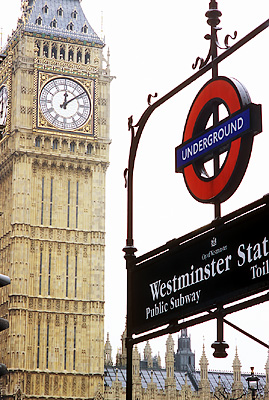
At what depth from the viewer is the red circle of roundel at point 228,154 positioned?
7531 mm

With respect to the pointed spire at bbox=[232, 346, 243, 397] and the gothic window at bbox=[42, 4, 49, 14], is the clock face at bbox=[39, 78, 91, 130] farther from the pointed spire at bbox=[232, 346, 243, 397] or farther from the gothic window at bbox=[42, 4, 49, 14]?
the pointed spire at bbox=[232, 346, 243, 397]

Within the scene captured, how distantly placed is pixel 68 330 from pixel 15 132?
44.1 ft

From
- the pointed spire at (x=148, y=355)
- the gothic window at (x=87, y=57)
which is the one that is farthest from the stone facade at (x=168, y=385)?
the gothic window at (x=87, y=57)

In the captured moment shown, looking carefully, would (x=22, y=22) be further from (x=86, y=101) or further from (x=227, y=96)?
(x=227, y=96)

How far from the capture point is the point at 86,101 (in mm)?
63750

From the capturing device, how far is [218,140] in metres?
7.81

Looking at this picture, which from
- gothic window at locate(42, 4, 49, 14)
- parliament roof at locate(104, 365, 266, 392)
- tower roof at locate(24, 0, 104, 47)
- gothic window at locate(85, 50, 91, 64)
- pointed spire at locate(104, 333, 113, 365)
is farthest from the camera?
pointed spire at locate(104, 333, 113, 365)

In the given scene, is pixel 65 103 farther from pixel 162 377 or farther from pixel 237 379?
pixel 162 377

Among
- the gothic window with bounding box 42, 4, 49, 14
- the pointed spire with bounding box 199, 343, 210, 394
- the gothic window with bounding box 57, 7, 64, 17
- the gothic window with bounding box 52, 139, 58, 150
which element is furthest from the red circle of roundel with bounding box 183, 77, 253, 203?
the pointed spire with bounding box 199, 343, 210, 394

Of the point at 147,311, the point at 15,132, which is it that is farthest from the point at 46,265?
the point at 147,311

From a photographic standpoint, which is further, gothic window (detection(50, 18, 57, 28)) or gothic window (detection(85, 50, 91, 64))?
gothic window (detection(50, 18, 57, 28))

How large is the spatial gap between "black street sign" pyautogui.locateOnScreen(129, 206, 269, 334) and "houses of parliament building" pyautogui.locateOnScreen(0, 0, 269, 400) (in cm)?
5125

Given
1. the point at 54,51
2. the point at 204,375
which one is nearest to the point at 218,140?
the point at 54,51

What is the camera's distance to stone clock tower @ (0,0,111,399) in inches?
2357
